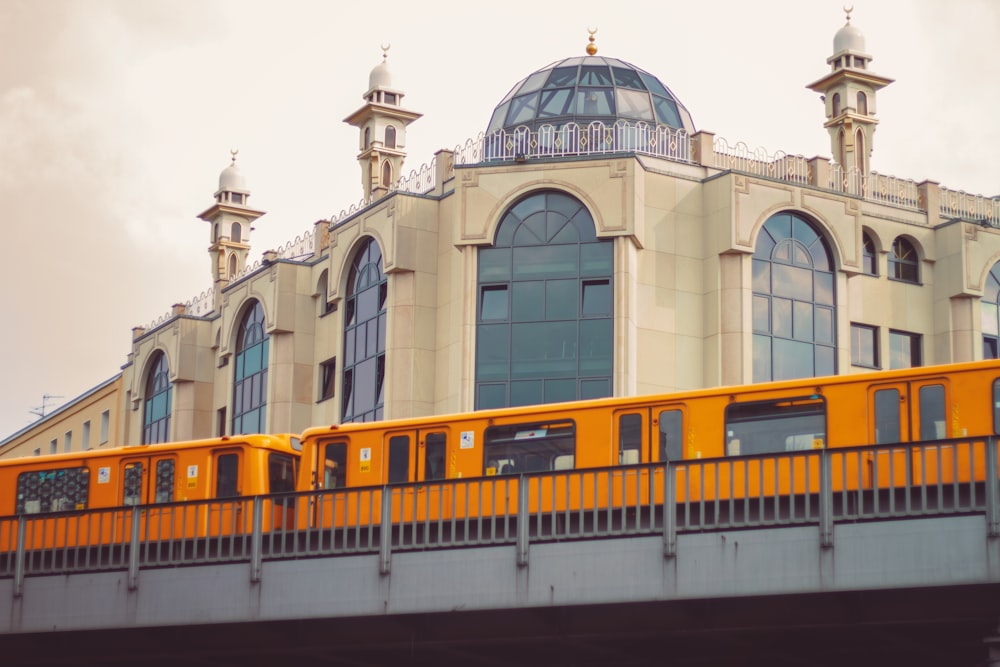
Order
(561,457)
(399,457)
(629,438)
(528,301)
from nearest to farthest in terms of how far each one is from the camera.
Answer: (629,438)
(561,457)
(399,457)
(528,301)

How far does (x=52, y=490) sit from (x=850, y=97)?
1246 inches

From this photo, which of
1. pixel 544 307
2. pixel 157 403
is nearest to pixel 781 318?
pixel 544 307

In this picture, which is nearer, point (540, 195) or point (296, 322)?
point (540, 195)

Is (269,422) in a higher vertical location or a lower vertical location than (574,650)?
higher

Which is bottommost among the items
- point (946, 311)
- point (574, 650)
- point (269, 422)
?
point (574, 650)

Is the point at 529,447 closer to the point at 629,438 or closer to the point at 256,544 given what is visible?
the point at 629,438

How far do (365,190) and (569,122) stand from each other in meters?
9.34

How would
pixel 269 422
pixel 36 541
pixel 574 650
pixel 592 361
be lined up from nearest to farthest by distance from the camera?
pixel 574 650
pixel 36 541
pixel 592 361
pixel 269 422

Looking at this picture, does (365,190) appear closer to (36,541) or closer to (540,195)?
(540,195)

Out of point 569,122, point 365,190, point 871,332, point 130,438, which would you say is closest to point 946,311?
point 871,332

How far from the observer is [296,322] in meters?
57.0

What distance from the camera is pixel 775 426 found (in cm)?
2884

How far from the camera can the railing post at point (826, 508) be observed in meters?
21.4

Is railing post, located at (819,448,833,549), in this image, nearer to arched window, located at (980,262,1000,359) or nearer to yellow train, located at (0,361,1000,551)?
yellow train, located at (0,361,1000,551)
